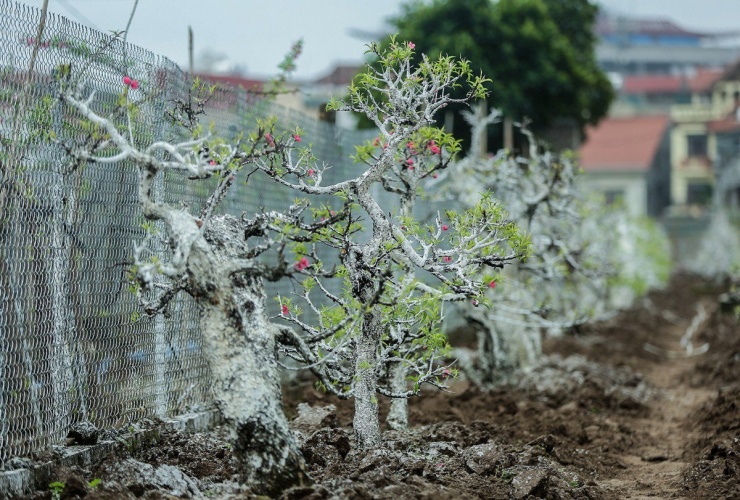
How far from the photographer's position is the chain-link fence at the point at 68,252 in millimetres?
5469

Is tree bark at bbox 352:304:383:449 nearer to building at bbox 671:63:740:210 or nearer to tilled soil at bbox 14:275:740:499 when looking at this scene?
tilled soil at bbox 14:275:740:499

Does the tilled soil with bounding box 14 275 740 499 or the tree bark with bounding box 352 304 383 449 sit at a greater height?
the tree bark with bounding box 352 304 383 449

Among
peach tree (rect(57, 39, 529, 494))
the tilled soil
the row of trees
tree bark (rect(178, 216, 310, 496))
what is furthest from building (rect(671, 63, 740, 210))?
tree bark (rect(178, 216, 310, 496))

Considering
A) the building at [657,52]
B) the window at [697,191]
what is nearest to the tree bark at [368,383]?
the window at [697,191]

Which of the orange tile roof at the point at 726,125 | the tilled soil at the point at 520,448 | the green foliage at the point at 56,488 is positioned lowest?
the tilled soil at the point at 520,448

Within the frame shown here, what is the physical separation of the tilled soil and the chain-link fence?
395 mm

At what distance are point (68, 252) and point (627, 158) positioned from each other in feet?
169

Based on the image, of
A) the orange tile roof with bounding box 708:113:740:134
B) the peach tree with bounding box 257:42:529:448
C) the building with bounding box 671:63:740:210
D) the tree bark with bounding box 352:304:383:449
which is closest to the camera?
the peach tree with bounding box 257:42:529:448

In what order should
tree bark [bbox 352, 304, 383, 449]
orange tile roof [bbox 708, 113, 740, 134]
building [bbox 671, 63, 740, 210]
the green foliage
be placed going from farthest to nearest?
building [bbox 671, 63, 740, 210] → orange tile roof [bbox 708, 113, 740, 134] → tree bark [bbox 352, 304, 383, 449] → the green foliage

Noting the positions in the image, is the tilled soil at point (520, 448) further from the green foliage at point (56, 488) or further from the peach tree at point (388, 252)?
the peach tree at point (388, 252)

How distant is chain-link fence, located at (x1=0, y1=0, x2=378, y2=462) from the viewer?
5.47 metres

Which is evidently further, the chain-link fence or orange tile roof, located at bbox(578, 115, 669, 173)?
orange tile roof, located at bbox(578, 115, 669, 173)

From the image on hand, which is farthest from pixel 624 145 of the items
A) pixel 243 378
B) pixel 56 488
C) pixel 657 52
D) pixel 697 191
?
pixel 56 488

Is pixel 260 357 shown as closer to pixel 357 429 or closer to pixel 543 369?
pixel 357 429
